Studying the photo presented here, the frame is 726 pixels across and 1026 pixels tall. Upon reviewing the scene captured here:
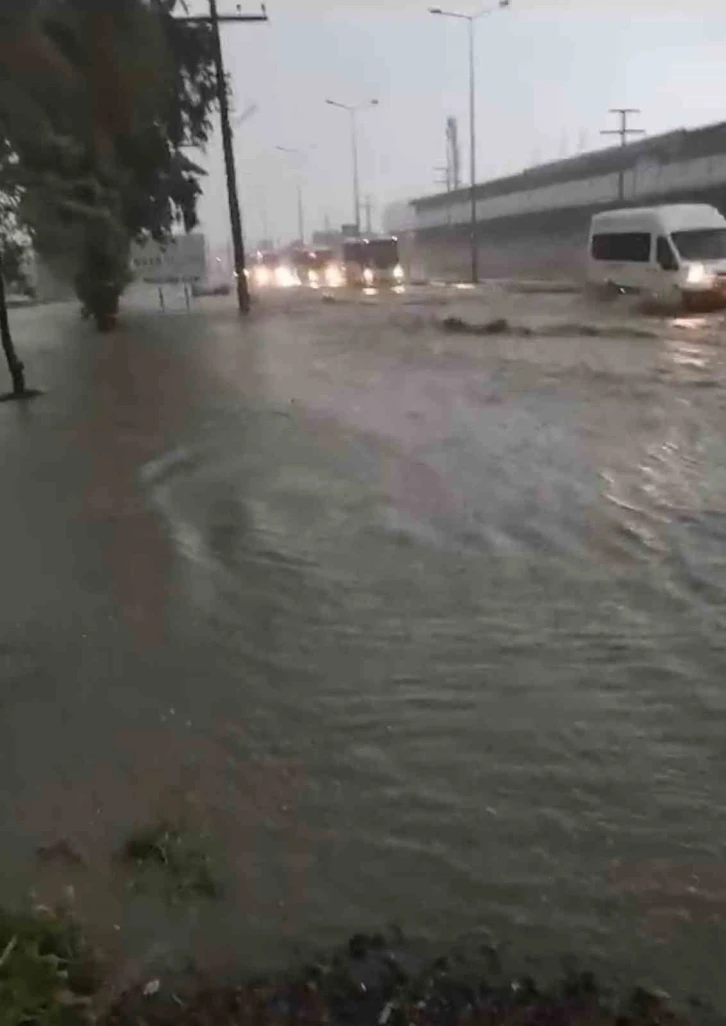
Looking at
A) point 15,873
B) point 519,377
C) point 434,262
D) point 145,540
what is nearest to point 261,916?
point 15,873

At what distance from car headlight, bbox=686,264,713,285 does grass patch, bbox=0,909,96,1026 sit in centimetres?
2315

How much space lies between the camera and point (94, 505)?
35.4 feet

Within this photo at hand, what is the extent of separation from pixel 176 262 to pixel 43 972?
1832 inches

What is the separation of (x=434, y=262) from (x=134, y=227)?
142 feet

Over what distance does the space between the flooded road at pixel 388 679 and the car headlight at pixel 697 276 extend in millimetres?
11741

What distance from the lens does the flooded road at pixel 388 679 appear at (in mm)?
4324

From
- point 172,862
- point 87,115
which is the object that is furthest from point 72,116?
point 172,862

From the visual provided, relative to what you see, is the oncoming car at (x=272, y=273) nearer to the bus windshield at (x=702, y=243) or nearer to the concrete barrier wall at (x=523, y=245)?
the concrete barrier wall at (x=523, y=245)

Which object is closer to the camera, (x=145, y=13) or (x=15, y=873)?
(x=15, y=873)

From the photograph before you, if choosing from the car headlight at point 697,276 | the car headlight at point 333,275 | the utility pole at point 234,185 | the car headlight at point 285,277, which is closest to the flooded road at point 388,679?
the car headlight at point 697,276

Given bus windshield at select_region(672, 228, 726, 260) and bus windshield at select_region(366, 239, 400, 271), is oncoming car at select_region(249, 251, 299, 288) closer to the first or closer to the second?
bus windshield at select_region(366, 239, 400, 271)

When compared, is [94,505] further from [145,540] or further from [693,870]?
[693,870]

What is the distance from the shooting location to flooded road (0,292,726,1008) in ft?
14.2

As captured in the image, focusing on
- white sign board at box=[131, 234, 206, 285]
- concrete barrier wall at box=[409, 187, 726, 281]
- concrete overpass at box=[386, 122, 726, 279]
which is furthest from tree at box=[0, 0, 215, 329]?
concrete barrier wall at box=[409, 187, 726, 281]
